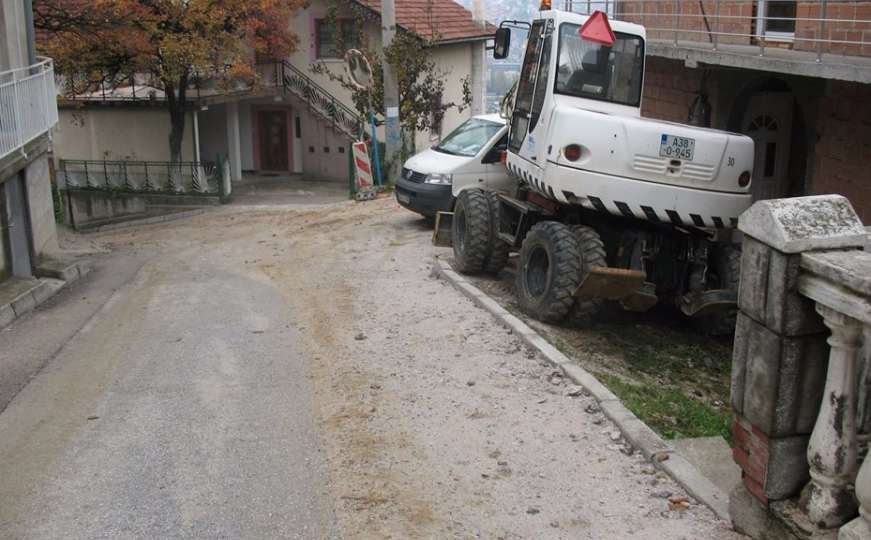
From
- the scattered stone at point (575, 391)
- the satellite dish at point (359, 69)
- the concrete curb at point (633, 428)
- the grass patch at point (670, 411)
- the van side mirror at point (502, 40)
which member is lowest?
the grass patch at point (670, 411)

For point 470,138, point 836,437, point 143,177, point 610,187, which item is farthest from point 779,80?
point 143,177

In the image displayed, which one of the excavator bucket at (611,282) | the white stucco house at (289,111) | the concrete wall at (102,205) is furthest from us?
the white stucco house at (289,111)

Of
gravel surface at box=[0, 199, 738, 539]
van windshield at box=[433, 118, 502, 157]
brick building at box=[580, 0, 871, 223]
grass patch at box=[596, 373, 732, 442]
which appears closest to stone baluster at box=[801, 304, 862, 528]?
gravel surface at box=[0, 199, 738, 539]

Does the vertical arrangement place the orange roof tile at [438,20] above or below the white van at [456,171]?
above

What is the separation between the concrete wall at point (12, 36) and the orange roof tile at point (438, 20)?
1354cm

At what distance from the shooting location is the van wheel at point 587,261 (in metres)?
9.53

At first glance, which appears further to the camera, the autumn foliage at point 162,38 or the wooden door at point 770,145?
the autumn foliage at point 162,38

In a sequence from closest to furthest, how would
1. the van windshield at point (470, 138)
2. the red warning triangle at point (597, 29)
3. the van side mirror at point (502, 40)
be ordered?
the red warning triangle at point (597, 29) → the van side mirror at point (502, 40) → the van windshield at point (470, 138)

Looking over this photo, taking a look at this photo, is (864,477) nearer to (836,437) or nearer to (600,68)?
(836,437)

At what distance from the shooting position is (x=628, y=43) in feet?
35.1

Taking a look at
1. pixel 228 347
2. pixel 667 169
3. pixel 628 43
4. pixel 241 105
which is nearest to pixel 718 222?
pixel 667 169

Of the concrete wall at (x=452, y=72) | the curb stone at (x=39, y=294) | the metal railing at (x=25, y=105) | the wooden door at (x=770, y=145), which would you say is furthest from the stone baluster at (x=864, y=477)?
the concrete wall at (x=452, y=72)

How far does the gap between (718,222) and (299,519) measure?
579 centimetres

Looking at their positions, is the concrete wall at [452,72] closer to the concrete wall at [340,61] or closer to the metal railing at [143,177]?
the concrete wall at [340,61]
